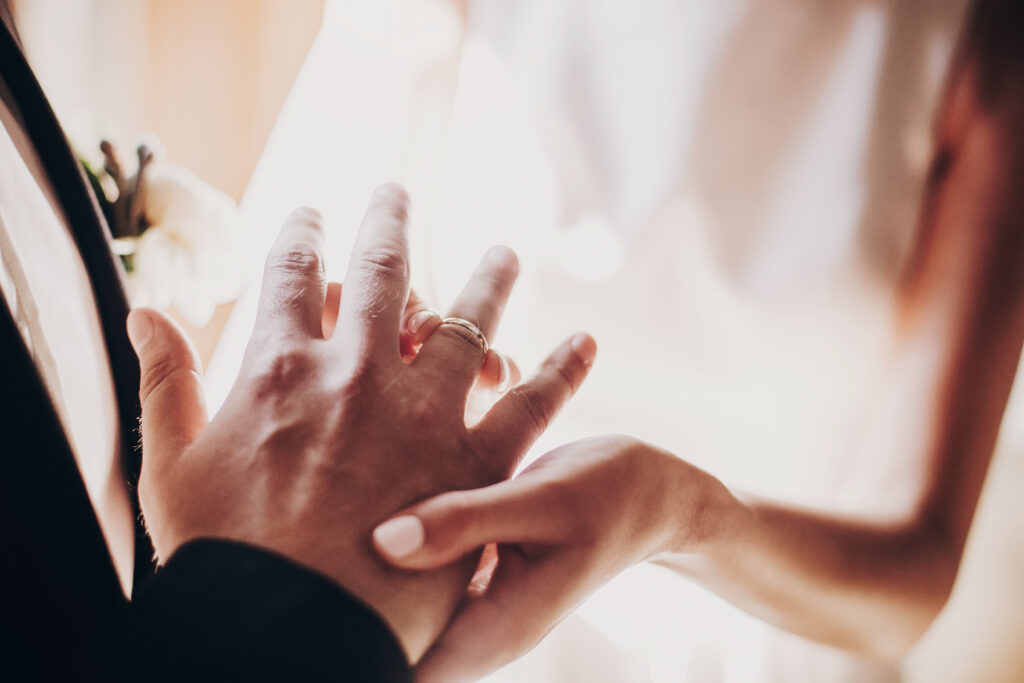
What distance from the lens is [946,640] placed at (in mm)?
1154

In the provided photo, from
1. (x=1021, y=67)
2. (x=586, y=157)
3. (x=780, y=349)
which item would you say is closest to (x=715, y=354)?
(x=780, y=349)

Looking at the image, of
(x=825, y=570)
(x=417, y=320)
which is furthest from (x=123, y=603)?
(x=825, y=570)

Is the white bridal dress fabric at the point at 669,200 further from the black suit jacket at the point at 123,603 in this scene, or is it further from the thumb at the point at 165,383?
the black suit jacket at the point at 123,603

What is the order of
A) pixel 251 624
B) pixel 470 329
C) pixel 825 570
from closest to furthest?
pixel 251 624 < pixel 470 329 < pixel 825 570

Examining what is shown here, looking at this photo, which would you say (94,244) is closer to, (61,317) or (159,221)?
(61,317)

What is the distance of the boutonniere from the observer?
838 mm

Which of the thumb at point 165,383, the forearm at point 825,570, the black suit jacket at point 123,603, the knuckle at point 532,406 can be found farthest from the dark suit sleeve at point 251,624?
the forearm at point 825,570

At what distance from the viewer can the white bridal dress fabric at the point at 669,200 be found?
0.88 m

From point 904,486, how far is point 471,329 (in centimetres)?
58

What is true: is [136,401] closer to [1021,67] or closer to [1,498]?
[1,498]

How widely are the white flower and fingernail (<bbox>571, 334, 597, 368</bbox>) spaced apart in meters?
0.58

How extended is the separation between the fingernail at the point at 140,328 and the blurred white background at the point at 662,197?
1.24ft

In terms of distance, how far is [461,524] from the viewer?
43cm

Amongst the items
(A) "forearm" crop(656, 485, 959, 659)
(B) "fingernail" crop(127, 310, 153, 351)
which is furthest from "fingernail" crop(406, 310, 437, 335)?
(A) "forearm" crop(656, 485, 959, 659)
